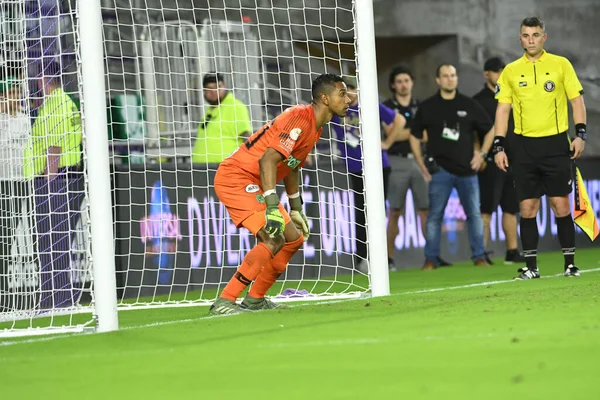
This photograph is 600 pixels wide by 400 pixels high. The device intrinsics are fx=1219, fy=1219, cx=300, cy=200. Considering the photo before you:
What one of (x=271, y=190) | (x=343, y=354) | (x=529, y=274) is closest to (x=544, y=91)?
(x=529, y=274)

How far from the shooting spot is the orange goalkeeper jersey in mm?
7684

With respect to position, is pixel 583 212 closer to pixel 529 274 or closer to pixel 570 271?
pixel 570 271

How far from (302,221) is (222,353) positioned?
9.01 feet

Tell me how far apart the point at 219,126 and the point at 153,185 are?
0.94m

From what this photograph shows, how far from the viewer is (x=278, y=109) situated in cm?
1596

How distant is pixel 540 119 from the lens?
9844mm

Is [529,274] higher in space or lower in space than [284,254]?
lower

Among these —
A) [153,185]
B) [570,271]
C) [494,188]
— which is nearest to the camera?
[570,271]

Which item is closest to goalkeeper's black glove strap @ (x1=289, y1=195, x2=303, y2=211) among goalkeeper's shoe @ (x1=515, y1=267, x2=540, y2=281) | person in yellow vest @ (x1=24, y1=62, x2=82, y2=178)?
person in yellow vest @ (x1=24, y1=62, x2=82, y2=178)

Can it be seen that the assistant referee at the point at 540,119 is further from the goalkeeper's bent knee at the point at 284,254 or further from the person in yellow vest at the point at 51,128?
the person in yellow vest at the point at 51,128

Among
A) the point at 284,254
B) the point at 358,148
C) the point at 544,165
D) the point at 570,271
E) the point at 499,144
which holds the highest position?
the point at 358,148

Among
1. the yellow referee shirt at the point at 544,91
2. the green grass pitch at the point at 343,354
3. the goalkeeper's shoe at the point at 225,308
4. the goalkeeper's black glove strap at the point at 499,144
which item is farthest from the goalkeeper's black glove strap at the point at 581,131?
the goalkeeper's shoe at the point at 225,308

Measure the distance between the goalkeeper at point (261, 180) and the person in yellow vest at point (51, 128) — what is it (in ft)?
5.03

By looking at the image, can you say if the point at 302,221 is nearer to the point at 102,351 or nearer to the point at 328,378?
the point at 102,351
